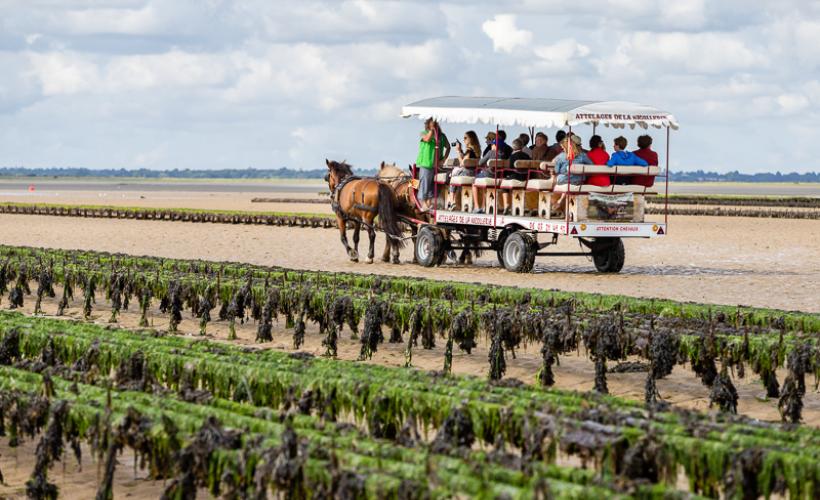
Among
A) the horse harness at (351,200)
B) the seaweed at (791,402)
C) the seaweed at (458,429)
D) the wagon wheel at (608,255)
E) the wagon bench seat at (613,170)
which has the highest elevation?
the wagon bench seat at (613,170)

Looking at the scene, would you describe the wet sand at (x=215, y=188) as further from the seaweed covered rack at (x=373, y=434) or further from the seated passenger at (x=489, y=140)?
the seaweed covered rack at (x=373, y=434)

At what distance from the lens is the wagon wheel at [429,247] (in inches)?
964

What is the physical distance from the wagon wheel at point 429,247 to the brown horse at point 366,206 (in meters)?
0.57

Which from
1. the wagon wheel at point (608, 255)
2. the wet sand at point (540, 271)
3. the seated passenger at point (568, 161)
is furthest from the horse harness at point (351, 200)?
the seated passenger at point (568, 161)

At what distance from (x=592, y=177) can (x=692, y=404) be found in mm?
10846

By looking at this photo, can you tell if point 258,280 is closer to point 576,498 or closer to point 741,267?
point 576,498

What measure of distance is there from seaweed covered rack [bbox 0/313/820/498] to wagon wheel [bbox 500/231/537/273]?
12636mm

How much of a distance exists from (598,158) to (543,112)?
5.06 feet

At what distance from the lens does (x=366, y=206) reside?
25.7m

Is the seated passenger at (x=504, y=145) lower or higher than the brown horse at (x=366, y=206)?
higher

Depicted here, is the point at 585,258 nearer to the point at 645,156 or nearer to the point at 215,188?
the point at 645,156

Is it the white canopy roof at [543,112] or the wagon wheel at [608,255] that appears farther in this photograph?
the wagon wheel at [608,255]

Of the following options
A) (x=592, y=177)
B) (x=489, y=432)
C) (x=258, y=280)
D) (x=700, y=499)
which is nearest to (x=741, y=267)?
(x=592, y=177)

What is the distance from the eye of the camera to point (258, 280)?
53.6 feet
